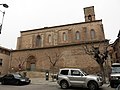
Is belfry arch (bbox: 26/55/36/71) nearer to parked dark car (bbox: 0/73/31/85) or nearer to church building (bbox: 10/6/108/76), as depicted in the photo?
church building (bbox: 10/6/108/76)

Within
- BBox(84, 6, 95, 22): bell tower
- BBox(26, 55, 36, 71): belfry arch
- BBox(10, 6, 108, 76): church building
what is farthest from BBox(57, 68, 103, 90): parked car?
BBox(84, 6, 95, 22): bell tower

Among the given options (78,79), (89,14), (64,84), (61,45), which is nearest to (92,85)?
(78,79)

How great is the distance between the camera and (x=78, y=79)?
1397 centimetres

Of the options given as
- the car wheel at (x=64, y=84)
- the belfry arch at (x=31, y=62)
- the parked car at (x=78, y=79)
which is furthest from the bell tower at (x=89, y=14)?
the car wheel at (x=64, y=84)

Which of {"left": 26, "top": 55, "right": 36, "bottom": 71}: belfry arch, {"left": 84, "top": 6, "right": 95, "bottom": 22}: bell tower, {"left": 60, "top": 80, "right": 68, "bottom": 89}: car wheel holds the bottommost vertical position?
{"left": 60, "top": 80, "right": 68, "bottom": 89}: car wheel

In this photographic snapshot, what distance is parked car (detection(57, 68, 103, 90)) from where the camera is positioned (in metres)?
13.2

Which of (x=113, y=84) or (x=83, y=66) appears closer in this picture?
(x=113, y=84)

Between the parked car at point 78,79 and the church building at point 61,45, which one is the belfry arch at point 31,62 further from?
the parked car at point 78,79

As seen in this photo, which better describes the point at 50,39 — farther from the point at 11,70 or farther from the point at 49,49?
the point at 11,70

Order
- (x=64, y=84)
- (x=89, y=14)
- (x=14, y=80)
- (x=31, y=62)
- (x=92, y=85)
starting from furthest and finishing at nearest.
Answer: (x=89, y=14) → (x=31, y=62) → (x=14, y=80) → (x=64, y=84) → (x=92, y=85)

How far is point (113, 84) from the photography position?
1386 cm

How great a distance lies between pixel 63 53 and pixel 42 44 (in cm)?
868

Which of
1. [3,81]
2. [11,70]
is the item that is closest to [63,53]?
[11,70]

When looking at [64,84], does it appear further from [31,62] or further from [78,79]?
[31,62]
